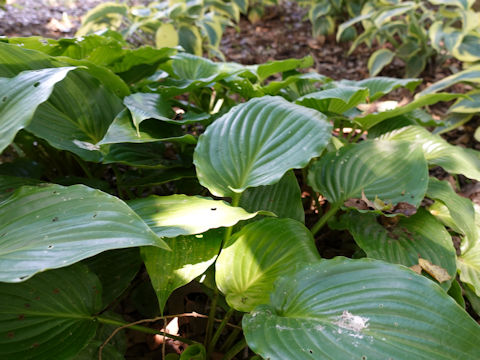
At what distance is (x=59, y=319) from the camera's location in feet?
2.85

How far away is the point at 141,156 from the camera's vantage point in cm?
131

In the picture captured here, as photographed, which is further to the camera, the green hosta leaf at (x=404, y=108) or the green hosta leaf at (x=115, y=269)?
the green hosta leaf at (x=404, y=108)

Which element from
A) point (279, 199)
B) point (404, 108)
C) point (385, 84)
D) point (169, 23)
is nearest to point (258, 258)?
point (279, 199)

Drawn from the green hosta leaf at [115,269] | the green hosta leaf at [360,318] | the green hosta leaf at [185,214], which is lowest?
the green hosta leaf at [115,269]

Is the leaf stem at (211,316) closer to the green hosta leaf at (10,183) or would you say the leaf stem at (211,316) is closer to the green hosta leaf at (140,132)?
the green hosta leaf at (140,132)

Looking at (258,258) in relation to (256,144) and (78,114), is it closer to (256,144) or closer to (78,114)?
(256,144)

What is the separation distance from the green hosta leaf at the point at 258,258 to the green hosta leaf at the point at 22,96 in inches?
21.1

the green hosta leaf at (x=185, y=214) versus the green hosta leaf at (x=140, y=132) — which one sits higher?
the green hosta leaf at (x=140, y=132)

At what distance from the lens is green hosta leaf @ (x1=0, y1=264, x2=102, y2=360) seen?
0.82 meters

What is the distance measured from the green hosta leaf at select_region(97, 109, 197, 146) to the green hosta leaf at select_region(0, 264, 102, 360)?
14.6 inches

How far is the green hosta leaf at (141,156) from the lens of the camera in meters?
1.22

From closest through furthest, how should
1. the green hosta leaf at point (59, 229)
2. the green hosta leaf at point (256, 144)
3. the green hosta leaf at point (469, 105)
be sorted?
the green hosta leaf at point (59, 229) < the green hosta leaf at point (256, 144) < the green hosta leaf at point (469, 105)

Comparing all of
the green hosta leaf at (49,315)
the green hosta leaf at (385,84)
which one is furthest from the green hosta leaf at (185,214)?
the green hosta leaf at (385,84)

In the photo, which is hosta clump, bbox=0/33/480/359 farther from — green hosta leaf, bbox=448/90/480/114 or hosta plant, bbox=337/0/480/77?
hosta plant, bbox=337/0/480/77
